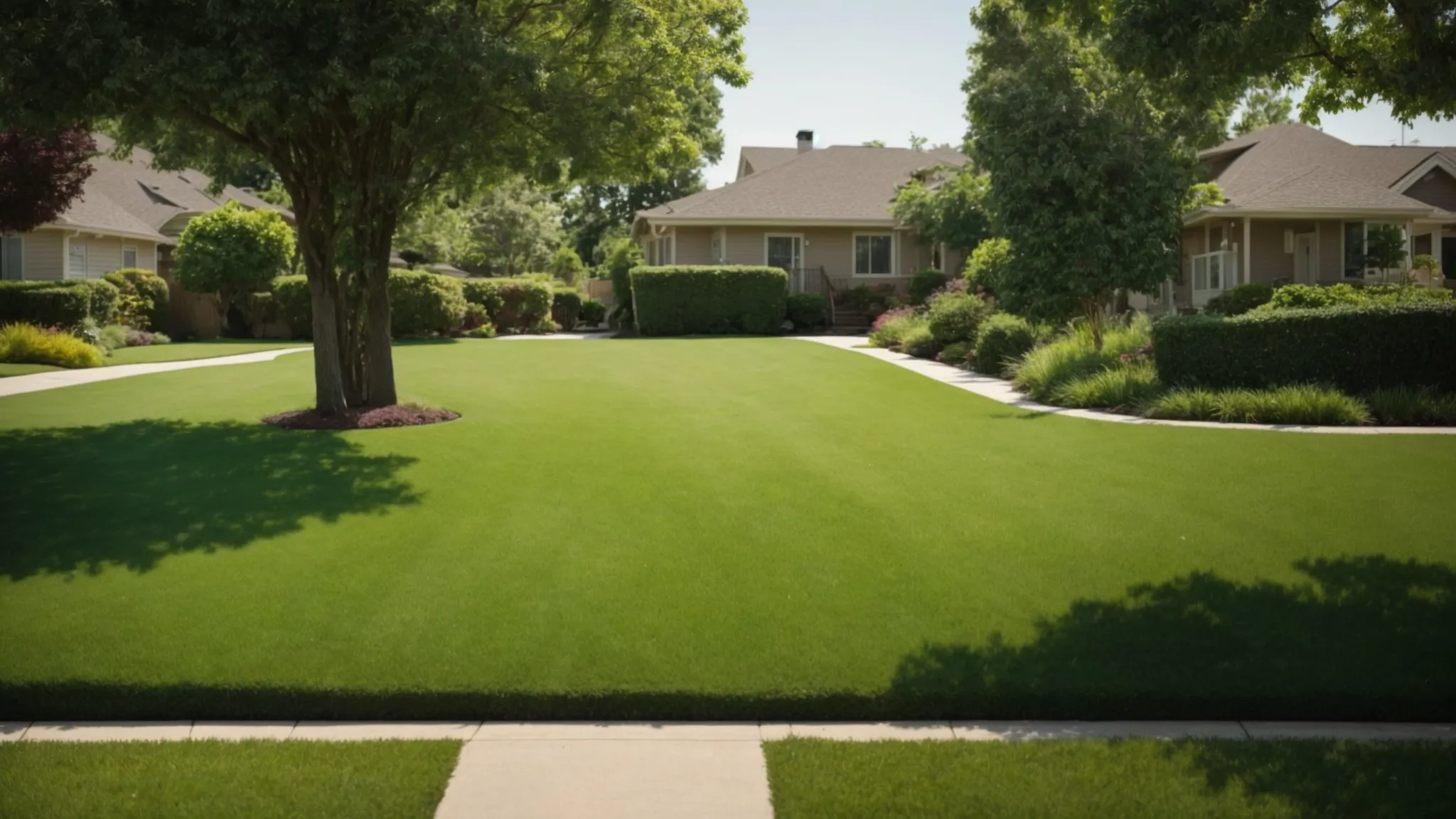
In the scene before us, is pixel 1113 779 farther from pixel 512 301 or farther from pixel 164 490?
pixel 512 301

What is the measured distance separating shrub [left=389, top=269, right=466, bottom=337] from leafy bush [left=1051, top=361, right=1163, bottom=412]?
Answer: 20.3 m

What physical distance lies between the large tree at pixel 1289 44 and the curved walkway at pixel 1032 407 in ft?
17.3

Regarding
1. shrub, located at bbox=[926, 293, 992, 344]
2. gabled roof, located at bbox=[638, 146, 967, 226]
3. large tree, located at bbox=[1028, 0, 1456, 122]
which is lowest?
shrub, located at bbox=[926, 293, 992, 344]

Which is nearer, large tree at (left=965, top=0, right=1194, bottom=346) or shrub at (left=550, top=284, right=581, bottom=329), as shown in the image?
large tree at (left=965, top=0, right=1194, bottom=346)

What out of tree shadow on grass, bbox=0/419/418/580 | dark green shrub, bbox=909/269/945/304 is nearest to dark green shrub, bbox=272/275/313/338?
dark green shrub, bbox=909/269/945/304

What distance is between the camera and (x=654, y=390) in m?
18.8

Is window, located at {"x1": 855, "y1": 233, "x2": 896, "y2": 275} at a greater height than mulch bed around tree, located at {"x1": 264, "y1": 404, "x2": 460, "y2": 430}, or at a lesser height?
greater

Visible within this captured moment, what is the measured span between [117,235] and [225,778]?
34185 millimetres

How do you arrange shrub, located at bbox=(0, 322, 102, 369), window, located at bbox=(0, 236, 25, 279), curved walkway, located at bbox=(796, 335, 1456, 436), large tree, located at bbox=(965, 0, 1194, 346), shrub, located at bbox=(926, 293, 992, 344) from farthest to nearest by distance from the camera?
window, located at bbox=(0, 236, 25, 279) < shrub, located at bbox=(926, 293, 992, 344) < shrub, located at bbox=(0, 322, 102, 369) < large tree, located at bbox=(965, 0, 1194, 346) < curved walkway, located at bbox=(796, 335, 1456, 436)

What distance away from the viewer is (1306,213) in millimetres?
28984

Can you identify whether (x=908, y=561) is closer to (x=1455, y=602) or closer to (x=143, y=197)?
(x=1455, y=602)

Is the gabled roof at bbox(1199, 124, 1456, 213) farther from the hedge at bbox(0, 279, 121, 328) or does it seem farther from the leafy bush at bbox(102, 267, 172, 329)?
the leafy bush at bbox(102, 267, 172, 329)

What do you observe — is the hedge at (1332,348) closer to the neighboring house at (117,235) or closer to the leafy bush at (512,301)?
the neighboring house at (117,235)

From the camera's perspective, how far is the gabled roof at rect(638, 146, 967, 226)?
39.5 metres
